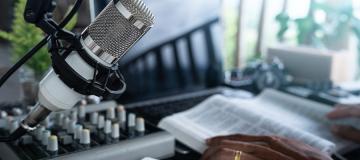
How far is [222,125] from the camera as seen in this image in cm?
92

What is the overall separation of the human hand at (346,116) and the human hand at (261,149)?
0.21 meters

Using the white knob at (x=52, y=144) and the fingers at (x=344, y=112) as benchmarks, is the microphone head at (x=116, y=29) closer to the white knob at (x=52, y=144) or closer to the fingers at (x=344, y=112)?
the white knob at (x=52, y=144)

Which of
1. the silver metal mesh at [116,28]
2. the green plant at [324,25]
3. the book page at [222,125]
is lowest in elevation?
the book page at [222,125]

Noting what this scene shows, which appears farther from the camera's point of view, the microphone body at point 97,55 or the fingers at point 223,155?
the fingers at point 223,155

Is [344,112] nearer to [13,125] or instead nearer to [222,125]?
[222,125]

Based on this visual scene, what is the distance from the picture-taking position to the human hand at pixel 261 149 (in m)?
0.70

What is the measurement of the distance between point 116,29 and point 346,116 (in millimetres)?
658

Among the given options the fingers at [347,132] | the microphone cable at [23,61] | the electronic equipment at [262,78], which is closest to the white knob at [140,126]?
the microphone cable at [23,61]

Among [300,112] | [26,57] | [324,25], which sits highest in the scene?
[26,57]

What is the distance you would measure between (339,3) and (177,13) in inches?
34.1

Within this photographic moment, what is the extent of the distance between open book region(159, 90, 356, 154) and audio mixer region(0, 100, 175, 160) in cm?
11

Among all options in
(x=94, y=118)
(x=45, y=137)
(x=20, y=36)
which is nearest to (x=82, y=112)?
(x=94, y=118)

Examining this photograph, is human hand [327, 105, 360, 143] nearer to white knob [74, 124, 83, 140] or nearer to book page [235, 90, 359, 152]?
book page [235, 90, 359, 152]

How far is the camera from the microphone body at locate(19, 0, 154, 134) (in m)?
0.55
